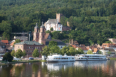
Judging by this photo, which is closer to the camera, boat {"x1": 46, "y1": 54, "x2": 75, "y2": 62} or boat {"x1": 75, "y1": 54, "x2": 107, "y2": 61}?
boat {"x1": 46, "y1": 54, "x2": 75, "y2": 62}

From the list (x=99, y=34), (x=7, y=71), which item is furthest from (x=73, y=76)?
(x=99, y=34)

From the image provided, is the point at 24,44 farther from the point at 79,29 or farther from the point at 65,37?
the point at 79,29

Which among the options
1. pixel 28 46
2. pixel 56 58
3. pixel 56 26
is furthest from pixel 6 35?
pixel 56 58

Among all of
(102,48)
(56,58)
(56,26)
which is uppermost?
(56,26)

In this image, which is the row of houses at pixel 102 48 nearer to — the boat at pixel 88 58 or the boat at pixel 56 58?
the boat at pixel 88 58

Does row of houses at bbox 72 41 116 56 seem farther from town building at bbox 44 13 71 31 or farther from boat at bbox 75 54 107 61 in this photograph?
boat at bbox 75 54 107 61

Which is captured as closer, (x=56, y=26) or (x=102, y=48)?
(x=102, y=48)

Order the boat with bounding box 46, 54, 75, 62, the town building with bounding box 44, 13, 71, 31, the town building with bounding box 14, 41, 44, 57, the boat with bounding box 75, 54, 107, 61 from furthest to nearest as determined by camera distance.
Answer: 1. the town building with bounding box 44, 13, 71, 31
2. the boat with bounding box 75, 54, 107, 61
3. the town building with bounding box 14, 41, 44, 57
4. the boat with bounding box 46, 54, 75, 62

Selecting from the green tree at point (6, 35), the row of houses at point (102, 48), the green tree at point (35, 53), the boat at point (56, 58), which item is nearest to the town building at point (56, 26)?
the row of houses at point (102, 48)

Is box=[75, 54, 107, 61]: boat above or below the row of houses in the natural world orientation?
below

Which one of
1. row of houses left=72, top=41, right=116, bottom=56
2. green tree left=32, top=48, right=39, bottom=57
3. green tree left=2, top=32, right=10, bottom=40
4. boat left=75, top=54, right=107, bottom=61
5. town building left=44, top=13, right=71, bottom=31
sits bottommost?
boat left=75, top=54, right=107, bottom=61

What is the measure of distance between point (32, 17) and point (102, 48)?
48661mm

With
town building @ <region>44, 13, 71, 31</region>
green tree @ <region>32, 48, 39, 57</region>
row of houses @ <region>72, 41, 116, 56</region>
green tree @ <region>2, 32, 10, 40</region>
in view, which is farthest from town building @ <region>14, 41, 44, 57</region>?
town building @ <region>44, 13, 71, 31</region>

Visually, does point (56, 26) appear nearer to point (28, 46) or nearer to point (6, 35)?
point (6, 35)
